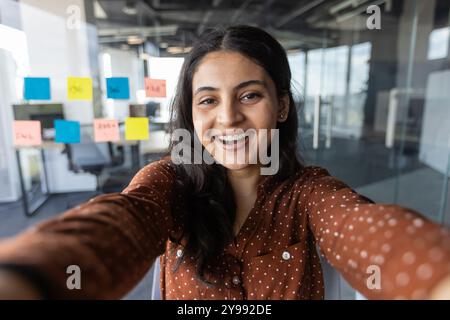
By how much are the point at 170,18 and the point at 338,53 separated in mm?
2540

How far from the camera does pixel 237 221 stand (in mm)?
788

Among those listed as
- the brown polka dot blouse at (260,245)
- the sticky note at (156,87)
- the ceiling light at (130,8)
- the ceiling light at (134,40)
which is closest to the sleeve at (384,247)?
the brown polka dot blouse at (260,245)

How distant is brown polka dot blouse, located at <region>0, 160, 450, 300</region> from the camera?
38 centimetres

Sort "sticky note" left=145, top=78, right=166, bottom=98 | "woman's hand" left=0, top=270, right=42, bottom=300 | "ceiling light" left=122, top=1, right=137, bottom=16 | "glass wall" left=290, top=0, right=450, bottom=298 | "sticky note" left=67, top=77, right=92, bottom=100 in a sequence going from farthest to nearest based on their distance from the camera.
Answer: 1. "ceiling light" left=122, top=1, right=137, bottom=16
2. "glass wall" left=290, top=0, right=450, bottom=298
3. "sticky note" left=67, top=77, right=92, bottom=100
4. "sticky note" left=145, top=78, right=166, bottom=98
5. "woman's hand" left=0, top=270, right=42, bottom=300

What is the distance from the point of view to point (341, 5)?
11.4 feet

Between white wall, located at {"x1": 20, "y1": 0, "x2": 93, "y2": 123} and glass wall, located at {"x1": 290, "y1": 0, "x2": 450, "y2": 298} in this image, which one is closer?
white wall, located at {"x1": 20, "y1": 0, "x2": 93, "y2": 123}

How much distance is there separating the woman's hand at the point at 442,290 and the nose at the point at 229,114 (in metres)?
0.46

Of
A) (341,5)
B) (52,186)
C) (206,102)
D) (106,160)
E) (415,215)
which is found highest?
(341,5)

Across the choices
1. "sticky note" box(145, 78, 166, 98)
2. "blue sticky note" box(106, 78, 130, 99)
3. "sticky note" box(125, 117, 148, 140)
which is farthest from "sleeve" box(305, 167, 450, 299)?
"sticky note" box(125, 117, 148, 140)

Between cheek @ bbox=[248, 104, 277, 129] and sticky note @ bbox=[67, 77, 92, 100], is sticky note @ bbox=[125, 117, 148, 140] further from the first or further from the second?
cheek @ bbox=[248, 104, 277, 129]

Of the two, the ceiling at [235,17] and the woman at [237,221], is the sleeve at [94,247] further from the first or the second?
the ceiling at [235,17]

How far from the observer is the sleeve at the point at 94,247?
36 centimetres

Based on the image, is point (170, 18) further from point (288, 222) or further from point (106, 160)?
point (288, 222)

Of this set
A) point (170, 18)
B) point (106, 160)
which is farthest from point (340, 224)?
point (170, 18)
